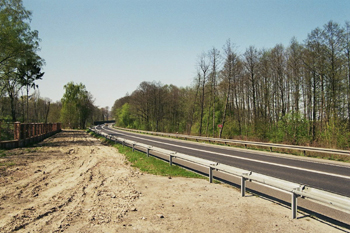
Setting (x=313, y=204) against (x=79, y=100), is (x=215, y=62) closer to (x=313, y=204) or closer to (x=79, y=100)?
(x=313, y=204)

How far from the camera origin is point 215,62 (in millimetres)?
32875

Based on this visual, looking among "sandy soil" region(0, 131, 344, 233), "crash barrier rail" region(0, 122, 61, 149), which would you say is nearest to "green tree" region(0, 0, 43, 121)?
"crash barrier rail" region(0, 122, 61, 149)

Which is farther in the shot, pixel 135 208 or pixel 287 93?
pixel 287 93

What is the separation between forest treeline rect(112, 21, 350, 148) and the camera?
21.4 meters

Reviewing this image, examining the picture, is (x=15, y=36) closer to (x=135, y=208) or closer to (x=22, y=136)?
(x=22, y=136)

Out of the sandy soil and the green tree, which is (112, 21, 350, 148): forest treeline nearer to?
the sandy soil

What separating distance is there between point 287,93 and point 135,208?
3131 cm

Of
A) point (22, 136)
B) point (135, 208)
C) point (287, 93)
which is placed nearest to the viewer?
point (135, 208)

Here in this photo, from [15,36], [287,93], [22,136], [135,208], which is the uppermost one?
[15,36]

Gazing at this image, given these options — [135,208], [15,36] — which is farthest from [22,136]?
[135,208]

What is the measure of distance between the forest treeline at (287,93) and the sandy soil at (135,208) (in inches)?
608

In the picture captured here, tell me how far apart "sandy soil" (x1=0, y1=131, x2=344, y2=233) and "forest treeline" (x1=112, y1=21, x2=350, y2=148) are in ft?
50.7

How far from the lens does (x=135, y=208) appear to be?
5316mm

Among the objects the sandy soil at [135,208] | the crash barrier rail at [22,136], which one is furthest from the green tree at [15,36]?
the sandy soil at [135,208]
